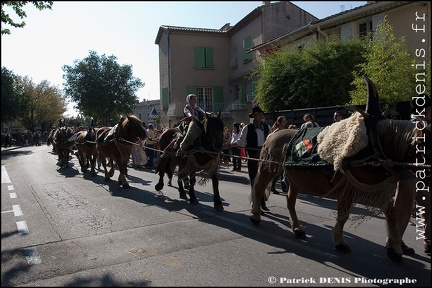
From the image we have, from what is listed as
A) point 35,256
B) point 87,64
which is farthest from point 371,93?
point 87,64

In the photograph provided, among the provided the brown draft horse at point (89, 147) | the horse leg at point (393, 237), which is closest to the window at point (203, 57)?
the brown draft horse at point (89, 147)

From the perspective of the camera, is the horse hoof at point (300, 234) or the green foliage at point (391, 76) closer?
the horse hoof at point (300, 234)

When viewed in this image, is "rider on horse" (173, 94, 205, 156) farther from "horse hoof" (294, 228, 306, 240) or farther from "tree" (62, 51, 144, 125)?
"tree" (62, 51, 144, 125)

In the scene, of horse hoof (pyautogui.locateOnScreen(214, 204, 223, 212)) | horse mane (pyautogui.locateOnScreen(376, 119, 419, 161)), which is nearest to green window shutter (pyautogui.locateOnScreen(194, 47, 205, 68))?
horse hoof (pyautogui.locateOnScreen(214, 204, 223, 212))

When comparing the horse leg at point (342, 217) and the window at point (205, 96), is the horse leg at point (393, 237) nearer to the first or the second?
the horse leg at point (342, 217)

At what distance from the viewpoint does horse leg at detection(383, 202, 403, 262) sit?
4.33 m

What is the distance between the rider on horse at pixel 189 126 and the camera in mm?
7539

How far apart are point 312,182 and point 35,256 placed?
12.7 ft

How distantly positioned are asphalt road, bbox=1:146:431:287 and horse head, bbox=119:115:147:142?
2.35 meters

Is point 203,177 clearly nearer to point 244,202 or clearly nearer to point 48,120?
point 244,202

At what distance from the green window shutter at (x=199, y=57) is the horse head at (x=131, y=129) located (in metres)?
22.6

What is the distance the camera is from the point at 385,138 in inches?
166

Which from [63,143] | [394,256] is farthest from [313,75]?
[394,256]

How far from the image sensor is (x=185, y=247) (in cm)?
513
